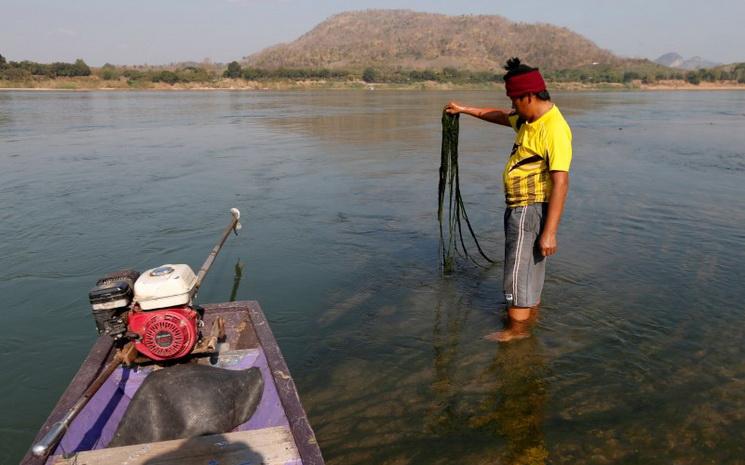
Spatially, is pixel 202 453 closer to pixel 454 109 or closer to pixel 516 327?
pixel 516 327

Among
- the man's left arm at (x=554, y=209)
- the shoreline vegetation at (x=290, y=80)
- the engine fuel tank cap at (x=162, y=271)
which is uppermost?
the shoreline vegetation at (x=290, y=80)

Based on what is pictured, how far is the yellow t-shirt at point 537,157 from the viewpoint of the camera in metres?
3.83

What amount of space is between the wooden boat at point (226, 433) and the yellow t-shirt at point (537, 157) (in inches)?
88.2

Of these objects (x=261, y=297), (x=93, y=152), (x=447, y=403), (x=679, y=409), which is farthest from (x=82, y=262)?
(x=93, y=152)

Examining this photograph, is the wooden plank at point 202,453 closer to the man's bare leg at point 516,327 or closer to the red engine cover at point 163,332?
the red engine cover at point 163,332

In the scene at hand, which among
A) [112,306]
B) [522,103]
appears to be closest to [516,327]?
[522,103]

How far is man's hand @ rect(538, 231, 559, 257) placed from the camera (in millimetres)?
4070

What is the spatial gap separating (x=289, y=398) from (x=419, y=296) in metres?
2.85

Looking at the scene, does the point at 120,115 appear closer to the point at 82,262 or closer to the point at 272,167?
the point at 272,167

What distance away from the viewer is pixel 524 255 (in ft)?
14.0

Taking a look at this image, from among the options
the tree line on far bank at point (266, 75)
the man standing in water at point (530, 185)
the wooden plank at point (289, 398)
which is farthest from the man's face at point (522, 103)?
the tree line on far bank at point (266, 75)

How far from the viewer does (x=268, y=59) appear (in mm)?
181625

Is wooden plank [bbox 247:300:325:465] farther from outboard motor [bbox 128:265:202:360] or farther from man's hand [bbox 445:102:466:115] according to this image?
man's hand [bbox 445:102:466:115]

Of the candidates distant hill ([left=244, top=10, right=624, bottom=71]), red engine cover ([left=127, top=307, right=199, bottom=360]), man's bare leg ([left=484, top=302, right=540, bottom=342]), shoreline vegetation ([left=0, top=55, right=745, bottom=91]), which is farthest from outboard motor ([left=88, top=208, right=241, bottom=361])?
distant hill ([left=244, top=10, right=624, bottom=71])
